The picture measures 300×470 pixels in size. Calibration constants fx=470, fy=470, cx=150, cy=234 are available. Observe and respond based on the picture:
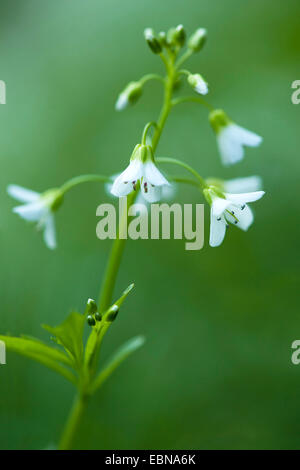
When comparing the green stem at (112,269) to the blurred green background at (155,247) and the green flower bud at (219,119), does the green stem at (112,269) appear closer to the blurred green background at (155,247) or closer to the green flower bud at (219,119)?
the green flower bud at (219,119)

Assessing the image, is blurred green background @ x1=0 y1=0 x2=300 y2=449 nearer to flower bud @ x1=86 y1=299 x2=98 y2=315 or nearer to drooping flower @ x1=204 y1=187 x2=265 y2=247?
flower bud @ x1=86 y1=299 x2=98 y2=315

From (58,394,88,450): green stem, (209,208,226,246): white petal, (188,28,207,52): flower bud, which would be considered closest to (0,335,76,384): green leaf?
(58,394,88,450): green stem

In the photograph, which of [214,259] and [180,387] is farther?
[214,259]

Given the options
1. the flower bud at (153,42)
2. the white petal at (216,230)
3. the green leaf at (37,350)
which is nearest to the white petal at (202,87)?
the flower bud at (153,42)

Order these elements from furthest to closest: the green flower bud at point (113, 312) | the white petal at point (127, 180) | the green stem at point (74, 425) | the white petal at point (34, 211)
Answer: the white petal at point (34, 211)
the green stem at point (74, 425)
the white petal at point (127, 180)
the green flower bud at point (113, 312)

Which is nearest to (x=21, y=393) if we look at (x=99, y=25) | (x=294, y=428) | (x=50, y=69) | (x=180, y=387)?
(x=180, y=387)

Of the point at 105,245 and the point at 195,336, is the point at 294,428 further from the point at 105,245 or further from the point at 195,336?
the point at 105,245
